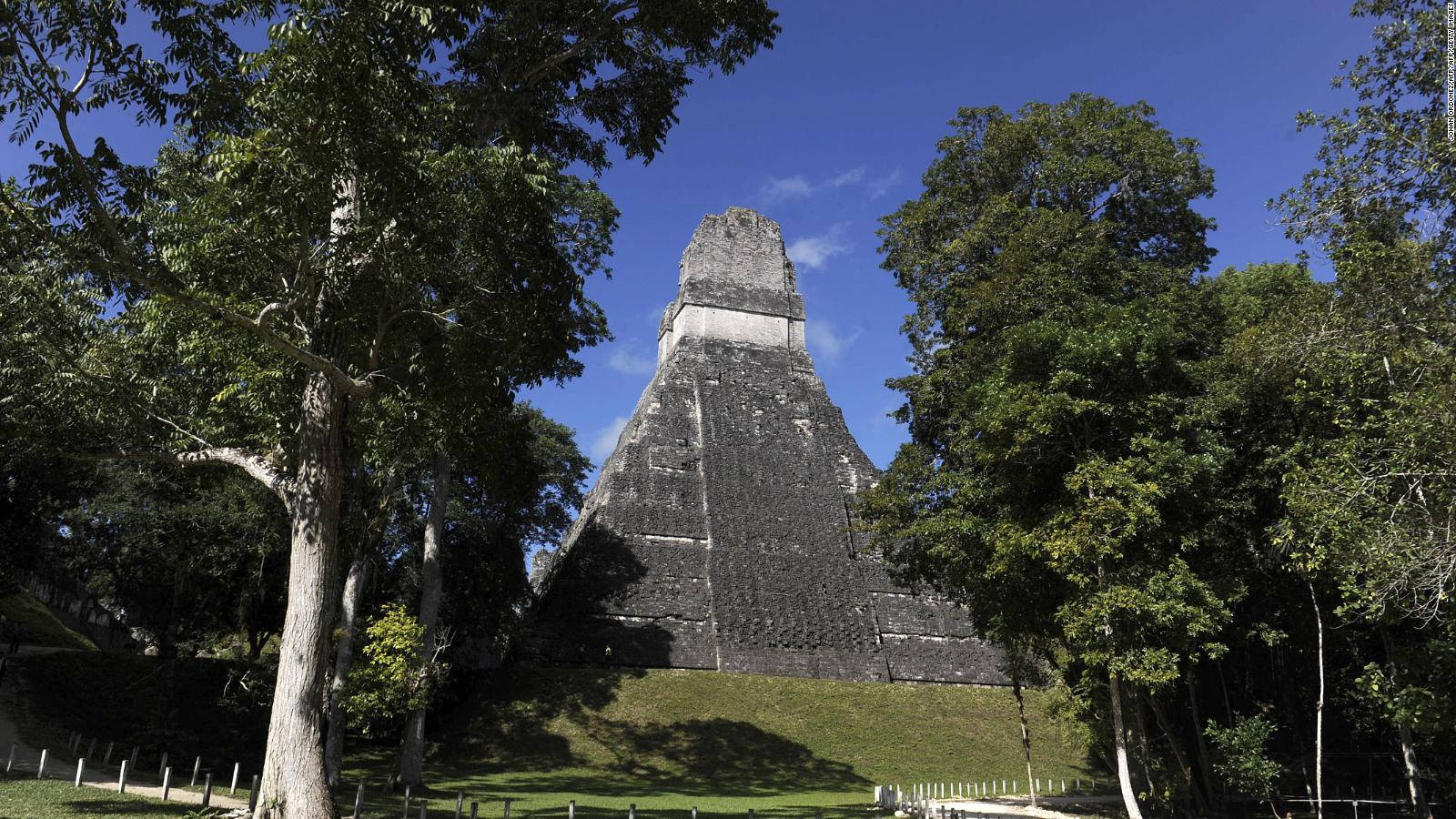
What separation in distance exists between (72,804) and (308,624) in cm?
438

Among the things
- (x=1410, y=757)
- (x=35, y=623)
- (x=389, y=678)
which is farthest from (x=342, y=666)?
(x=35, y=623)

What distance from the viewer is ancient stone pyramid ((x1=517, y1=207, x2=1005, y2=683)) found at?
22.2 m

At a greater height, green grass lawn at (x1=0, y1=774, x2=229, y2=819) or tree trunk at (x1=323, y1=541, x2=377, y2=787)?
tree trunk at (x1=323, y1=541, x2=377, y2=787)

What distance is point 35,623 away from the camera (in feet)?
77.7

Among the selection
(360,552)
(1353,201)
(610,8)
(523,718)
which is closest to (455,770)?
(523,718)

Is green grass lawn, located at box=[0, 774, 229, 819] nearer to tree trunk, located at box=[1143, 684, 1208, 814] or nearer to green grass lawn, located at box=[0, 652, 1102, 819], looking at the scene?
green grass lawn, located at box=[0, 652, 1102, 819]

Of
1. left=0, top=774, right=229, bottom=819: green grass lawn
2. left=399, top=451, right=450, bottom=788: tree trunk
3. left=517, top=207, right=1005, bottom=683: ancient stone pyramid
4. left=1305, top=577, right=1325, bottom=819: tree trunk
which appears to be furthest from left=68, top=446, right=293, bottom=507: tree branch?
left=517, top=207, right=1005, bottom=683: ancient stone pyramid

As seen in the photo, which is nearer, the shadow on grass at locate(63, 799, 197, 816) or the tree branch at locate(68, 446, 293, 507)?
the tree branch at locate(68, 446, 293, 507)

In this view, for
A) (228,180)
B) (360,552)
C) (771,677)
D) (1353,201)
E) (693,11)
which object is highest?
(693,11)

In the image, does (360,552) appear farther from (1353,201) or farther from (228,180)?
(1353,201)

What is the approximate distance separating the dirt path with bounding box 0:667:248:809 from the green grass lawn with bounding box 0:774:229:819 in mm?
386

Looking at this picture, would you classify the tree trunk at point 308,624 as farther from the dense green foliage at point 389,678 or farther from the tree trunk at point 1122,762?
the tree trunk at point 1122,762

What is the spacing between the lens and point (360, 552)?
14.3 m

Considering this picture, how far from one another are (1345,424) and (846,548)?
18.3 meters
